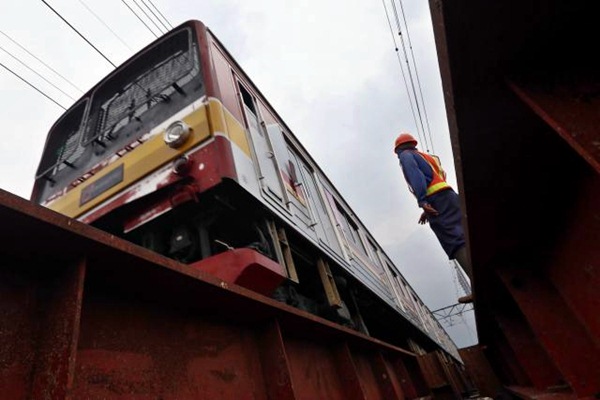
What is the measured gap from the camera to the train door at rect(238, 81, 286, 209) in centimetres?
270

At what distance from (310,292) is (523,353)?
6.64 feet

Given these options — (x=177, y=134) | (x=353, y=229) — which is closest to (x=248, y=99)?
(x=177, y=134)

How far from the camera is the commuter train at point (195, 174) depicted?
2.28 metres

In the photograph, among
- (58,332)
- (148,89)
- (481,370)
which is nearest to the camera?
(58,332)

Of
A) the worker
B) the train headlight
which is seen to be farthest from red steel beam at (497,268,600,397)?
the train headlight

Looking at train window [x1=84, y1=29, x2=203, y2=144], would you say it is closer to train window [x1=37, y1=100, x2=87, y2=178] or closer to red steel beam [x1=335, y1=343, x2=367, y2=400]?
train window [x1=37, y1=100, x2=87, y2=178]

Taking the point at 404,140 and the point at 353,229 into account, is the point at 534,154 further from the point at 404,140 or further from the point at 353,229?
the point at 353,229

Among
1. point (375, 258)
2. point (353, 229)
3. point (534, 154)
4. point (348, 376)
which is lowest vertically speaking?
point (348, 376)

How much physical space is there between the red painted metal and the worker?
131cm

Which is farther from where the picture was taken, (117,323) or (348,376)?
(348,376)

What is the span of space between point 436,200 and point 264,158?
145cm

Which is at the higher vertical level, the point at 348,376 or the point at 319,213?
the point at 319,213

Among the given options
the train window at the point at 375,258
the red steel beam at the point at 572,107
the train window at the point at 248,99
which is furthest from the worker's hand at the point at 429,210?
the train window at the point at 375,258

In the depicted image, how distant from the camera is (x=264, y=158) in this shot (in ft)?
9.96
